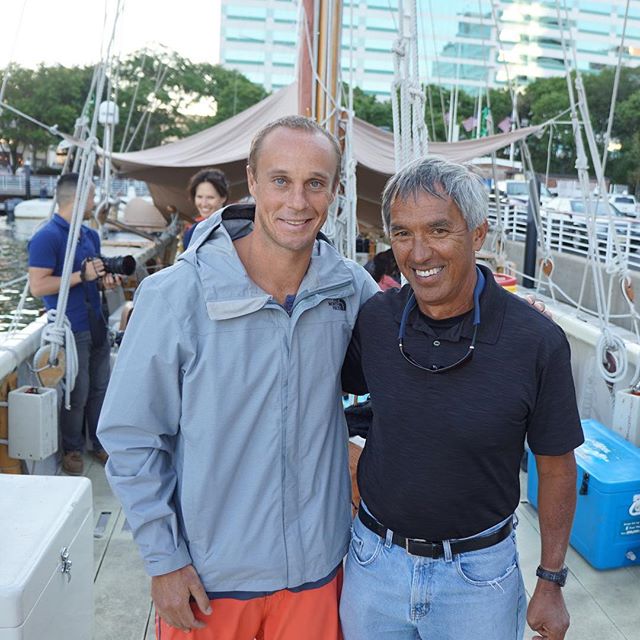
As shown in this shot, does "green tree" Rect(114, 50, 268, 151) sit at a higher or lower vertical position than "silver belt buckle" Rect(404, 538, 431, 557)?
higher

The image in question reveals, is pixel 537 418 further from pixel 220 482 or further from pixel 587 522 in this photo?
pixel 587 522

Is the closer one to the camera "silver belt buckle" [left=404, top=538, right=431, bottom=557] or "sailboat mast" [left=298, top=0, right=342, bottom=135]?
"silver belt buckle" [left=404, top=538, right=431, bottom=557]

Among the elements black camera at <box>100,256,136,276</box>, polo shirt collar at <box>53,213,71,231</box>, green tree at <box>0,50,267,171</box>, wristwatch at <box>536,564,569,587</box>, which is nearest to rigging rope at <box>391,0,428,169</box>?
black camera at <box>100,256,136,276</box>

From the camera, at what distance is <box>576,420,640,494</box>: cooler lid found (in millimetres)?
3125

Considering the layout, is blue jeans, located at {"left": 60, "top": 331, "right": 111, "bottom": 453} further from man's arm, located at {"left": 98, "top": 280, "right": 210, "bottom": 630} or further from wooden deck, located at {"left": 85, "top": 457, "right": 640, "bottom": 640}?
man's arm, located at {"left": 98, "top": 280, "right": 210, "bottom": 630}

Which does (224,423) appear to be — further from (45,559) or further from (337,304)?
(45,559)

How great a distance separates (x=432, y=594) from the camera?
1.52 metres

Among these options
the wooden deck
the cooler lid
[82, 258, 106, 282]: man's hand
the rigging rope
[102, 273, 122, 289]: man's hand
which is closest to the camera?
the wooden deck

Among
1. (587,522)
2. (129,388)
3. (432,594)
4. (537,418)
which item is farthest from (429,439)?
(587,522)

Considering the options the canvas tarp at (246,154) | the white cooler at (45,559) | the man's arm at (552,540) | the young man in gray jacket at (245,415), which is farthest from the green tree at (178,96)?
the man's arm at (552,540)

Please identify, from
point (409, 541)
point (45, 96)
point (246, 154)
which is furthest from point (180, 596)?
point (45, 96)

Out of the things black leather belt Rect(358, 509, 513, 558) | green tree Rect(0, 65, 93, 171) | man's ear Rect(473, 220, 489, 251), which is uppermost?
green tree Rect(0, 65, 93, 171)

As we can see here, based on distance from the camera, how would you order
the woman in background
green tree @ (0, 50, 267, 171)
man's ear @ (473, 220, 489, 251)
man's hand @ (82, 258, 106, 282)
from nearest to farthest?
man's ear @ (473, 220, 489, 251), man's hand @ (82, 258, 106, 282), the woman in background, green tree @ (0, 50, 267, 171)

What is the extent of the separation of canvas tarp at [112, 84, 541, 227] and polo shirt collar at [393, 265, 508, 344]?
15.6ft
